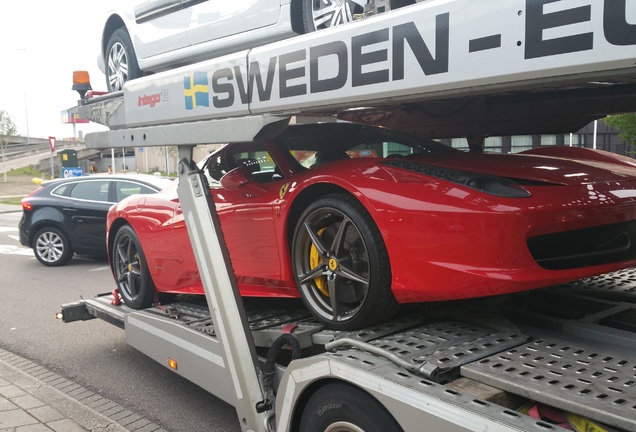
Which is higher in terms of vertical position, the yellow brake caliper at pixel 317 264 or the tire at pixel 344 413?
the yellow brake caliper at pixel 317 264

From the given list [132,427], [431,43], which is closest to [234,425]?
[132,427]

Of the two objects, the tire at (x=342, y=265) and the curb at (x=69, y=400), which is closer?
the tire at (x=342, y=265)

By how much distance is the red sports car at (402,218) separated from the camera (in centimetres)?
271

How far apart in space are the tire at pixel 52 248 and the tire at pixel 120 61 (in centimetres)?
704

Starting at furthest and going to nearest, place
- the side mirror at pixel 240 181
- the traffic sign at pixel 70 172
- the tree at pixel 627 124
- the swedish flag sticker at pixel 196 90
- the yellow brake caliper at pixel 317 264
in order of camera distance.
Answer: the traffic sign at pixel 70 172
the tree at pixel 627 124
the side mirror at pixel 240 181
the yellow brake caliper at pixel 317 264
the swedish flag sticker at pixel 196 90

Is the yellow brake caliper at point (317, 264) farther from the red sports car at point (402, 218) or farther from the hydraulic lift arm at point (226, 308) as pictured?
the hydraulic lift arm at point (226, 308)

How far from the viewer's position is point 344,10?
331cm

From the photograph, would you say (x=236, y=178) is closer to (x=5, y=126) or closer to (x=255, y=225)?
(x=255, y=225)

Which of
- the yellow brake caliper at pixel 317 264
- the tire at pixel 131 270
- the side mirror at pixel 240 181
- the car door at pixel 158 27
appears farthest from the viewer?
the tire at pixel 131 270

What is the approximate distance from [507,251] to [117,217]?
12.4 ft

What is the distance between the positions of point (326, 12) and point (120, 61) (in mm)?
2150

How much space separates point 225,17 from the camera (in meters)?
3.63

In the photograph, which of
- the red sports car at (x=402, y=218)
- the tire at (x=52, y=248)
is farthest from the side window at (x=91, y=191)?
the red sports car at (x=402, y=218)

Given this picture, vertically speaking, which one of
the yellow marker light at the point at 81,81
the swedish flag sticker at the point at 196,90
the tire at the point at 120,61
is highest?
the tire at the point at 120,61
